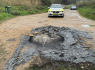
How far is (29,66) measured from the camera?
247cm

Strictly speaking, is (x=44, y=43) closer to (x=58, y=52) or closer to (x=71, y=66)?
(x=58, y=52)

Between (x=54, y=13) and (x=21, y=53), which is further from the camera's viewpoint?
(x=54, y=13)

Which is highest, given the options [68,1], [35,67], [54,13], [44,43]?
[68,1]

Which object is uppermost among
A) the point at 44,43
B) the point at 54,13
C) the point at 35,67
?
the point at 54,13

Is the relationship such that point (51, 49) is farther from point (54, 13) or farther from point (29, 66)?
point (54, 13)

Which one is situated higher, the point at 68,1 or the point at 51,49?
the point at 68,1

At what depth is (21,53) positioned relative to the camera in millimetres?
3059

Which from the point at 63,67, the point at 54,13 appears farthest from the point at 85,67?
the point at 54,13

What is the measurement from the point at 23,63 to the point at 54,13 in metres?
8.38

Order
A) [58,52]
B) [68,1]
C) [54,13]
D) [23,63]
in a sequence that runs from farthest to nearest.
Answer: [68,1]
[54,13]
[58,52]
[23,63]

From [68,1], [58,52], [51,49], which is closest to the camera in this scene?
[58,52]

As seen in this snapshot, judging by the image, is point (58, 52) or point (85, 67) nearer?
point (85, 67)

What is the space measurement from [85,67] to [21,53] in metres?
2.08

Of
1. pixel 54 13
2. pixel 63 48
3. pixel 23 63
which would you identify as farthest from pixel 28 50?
pixel 54 13
